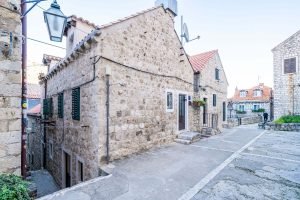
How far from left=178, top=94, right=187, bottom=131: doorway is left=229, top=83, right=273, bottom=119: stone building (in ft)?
77.0

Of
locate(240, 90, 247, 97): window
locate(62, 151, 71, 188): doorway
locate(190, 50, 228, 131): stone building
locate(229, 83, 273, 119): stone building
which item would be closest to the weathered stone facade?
locate(62, 151, 71, 188): doorway

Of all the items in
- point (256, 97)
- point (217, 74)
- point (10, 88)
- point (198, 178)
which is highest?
point (217, 74)

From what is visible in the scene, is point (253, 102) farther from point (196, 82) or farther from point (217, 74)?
point (196, 82)

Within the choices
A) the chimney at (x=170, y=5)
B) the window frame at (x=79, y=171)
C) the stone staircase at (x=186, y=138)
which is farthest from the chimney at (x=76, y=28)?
the stone staircase at (x=186, y=138)

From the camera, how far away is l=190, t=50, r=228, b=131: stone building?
499 inches

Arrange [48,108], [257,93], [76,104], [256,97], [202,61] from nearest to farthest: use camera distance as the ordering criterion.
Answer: [76,104]
[48,108]
[202,61]
[256,97]
[257,93]

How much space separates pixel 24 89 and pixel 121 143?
3529mm

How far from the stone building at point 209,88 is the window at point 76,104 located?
24.6ft

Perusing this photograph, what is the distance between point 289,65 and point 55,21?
799 inches

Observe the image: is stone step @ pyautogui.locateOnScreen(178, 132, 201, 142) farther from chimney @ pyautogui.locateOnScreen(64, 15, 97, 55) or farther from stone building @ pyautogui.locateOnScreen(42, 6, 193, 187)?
chimney @ pyautogui.locateOnScreen(64, 15, 97, 55)

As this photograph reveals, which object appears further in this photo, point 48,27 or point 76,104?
point 76,104

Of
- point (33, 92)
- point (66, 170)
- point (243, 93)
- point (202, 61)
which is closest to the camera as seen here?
point (66, 170)

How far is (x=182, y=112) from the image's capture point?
10.9m

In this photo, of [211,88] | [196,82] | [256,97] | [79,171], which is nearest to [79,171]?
[79,171]
